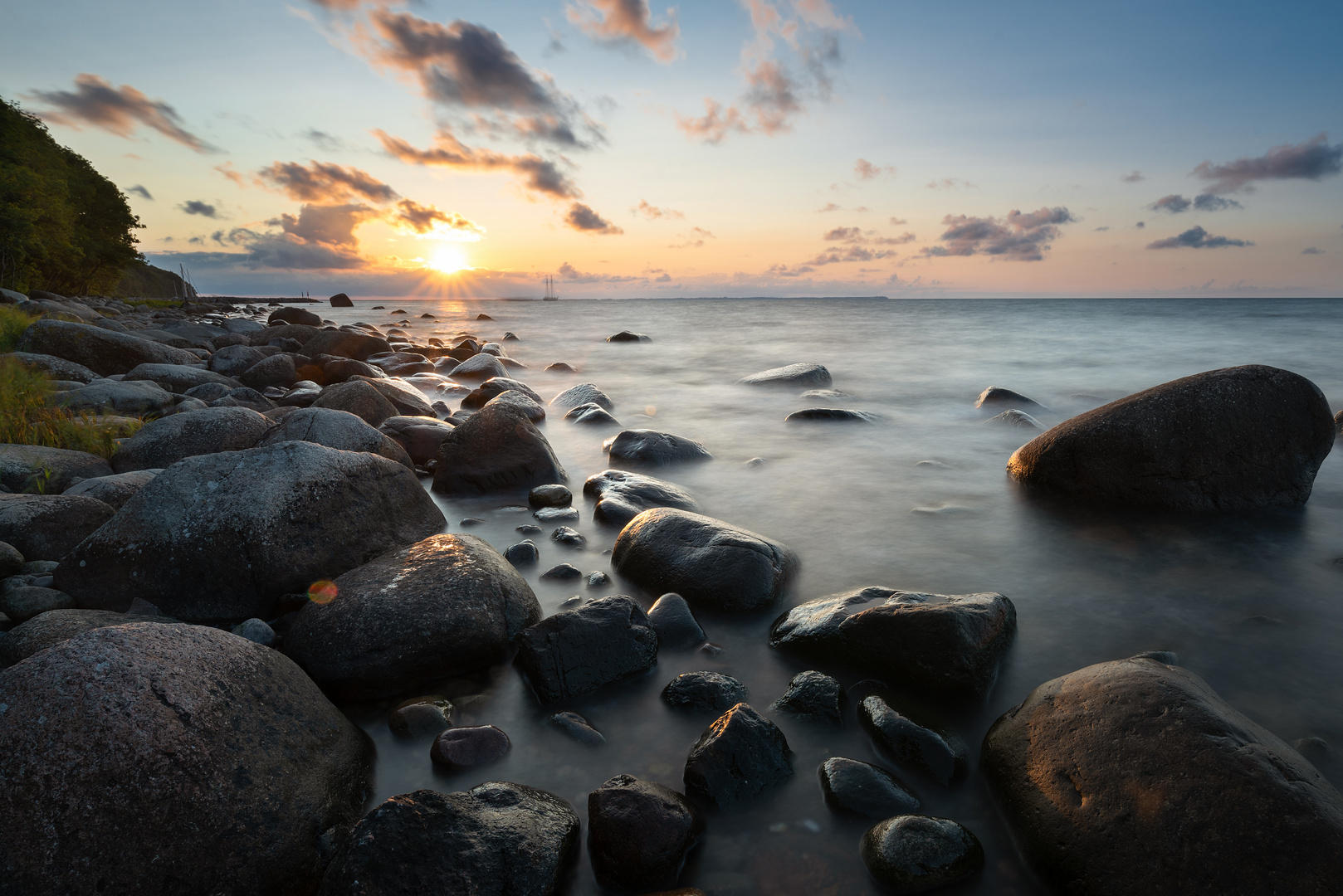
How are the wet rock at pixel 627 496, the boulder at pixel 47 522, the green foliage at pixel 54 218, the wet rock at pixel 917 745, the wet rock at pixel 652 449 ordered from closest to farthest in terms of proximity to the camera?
the wet rock at pixel 917 745
the boulder at pixel 47 522
the wet rock at pixel 627 496
the wet rock at pixel 652 449
the green foliage at pixel 54 218

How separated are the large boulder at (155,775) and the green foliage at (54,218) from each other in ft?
121

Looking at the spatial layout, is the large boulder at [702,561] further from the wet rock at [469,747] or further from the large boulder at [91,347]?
the large boulder at [91,347]

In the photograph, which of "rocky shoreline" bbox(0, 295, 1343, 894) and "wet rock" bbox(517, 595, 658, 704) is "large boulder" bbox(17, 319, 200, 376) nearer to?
"rocky shoreline" bbox(0, 295, 1343, 894)

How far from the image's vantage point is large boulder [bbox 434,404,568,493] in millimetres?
5918

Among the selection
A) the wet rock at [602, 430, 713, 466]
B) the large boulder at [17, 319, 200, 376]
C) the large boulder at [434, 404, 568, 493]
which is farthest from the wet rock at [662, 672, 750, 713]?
the large boulder at [17, 319, 200, 376]

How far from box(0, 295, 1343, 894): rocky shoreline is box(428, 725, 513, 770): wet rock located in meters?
0.01

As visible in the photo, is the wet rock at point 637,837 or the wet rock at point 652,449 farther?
the wet rock at point 652,449

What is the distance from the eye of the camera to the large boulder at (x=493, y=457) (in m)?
5.92

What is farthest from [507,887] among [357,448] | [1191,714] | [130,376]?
[130,376]

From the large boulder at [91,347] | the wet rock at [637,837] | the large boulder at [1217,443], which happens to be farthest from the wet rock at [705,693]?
the large boulder at [91,347]

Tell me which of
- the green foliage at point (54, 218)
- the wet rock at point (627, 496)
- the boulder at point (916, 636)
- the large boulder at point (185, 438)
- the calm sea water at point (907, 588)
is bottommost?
the calm sea water at point (907, 588)

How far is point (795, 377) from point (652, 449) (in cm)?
677

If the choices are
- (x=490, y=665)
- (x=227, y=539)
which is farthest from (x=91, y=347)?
(x=490, y=665)

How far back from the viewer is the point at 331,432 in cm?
512
